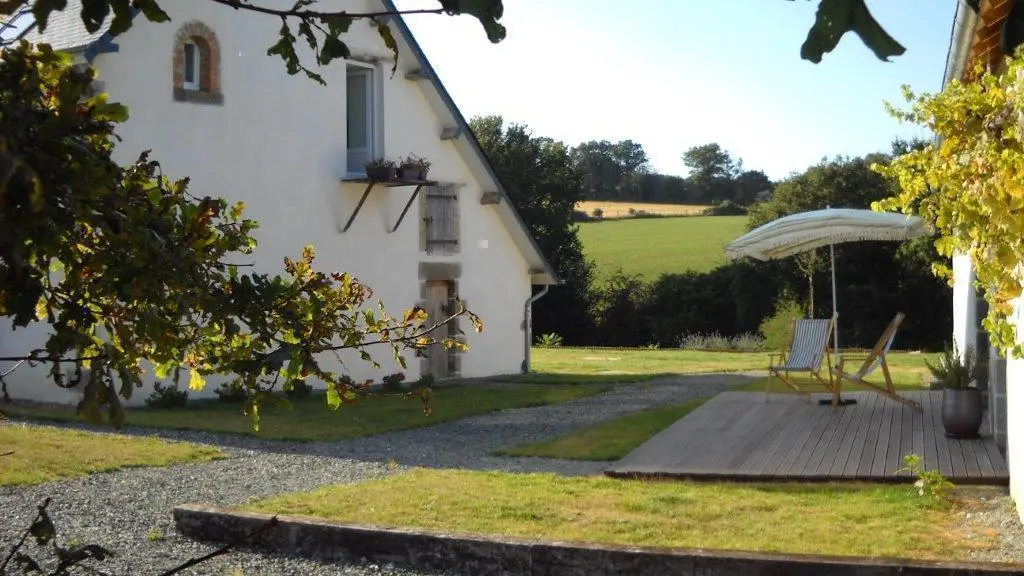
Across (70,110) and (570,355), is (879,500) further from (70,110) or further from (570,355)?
(570,355)

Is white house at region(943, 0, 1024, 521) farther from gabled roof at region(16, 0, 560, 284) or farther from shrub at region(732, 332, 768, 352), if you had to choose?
shrub at region(732, 332, 768, 352)

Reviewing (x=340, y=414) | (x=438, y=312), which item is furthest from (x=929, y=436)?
(x=438, y=312)

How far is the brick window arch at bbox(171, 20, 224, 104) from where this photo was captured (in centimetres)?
1310

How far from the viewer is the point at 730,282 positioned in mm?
31734

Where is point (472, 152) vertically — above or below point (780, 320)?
above

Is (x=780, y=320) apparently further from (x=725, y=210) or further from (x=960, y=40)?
(x=725, y=210)

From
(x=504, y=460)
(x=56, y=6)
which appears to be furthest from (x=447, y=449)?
(x=56, y=6)

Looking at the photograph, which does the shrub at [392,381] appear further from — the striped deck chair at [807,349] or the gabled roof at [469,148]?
the striped deck chair at [807,349]

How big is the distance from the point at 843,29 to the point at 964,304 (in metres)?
10.2

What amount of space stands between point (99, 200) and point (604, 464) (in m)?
6.55

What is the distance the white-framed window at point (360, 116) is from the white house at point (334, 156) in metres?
0.02

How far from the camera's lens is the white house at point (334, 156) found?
41.7 ft

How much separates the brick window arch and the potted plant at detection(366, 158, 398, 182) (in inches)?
87.5

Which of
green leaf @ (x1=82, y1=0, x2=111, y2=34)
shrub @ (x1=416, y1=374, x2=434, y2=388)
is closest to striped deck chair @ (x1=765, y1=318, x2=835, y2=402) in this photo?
shrub @ (x1=416, y1=374, x2=434, y2=388)
